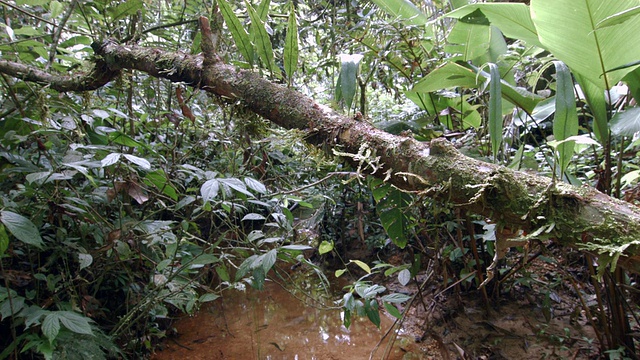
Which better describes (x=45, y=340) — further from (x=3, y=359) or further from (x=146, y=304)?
(x=146, y=304)

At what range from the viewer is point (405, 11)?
1.49m

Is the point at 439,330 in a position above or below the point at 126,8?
below

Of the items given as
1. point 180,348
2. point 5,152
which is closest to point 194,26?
point 5,152

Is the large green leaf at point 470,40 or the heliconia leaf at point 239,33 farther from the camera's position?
the large green leaf at point 470,40

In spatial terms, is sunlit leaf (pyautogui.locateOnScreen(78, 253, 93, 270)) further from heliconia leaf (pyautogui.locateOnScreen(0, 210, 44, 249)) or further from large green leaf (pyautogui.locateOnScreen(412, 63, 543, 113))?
large green leaf (pyautogui.locateOnScreen(412, 63, 543, 113))

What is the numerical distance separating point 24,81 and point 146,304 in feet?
3.13

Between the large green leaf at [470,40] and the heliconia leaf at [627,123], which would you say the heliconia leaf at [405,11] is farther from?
the heliconia leaf at [627,123]

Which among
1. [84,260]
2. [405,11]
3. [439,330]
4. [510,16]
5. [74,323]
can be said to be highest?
[405,11]

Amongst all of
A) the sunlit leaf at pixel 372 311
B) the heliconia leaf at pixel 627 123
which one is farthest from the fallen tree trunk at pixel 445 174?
the sunlit leaf at pixel 372 311

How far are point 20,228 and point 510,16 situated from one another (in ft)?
4.60

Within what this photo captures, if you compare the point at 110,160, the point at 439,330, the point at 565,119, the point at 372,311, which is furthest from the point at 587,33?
the point at 439,330

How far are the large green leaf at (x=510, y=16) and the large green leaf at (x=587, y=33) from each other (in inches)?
6.4

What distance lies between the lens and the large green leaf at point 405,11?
4.81ft

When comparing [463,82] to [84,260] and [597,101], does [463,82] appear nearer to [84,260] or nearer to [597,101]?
[597,101]
